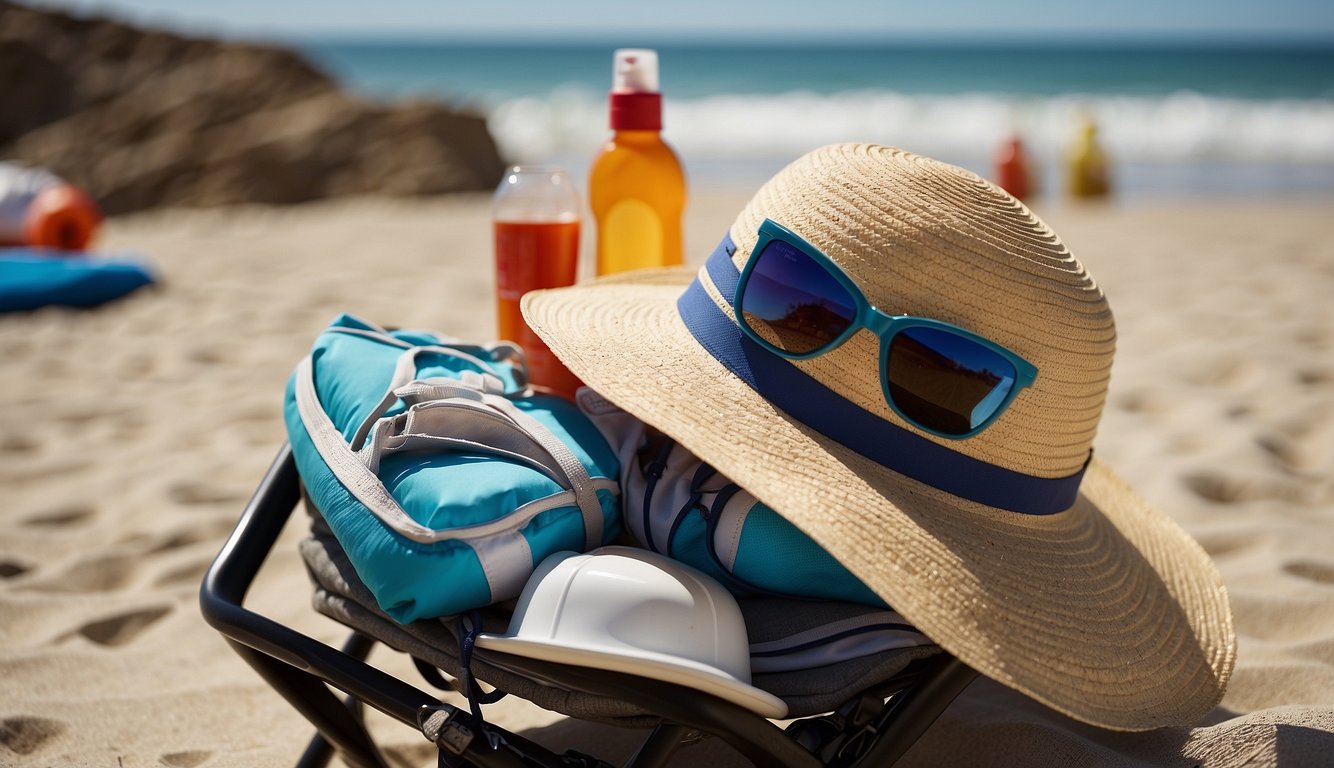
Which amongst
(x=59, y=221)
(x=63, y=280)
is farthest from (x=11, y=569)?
(x=59, y=221)

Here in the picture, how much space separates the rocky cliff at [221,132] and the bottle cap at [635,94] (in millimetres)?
7317

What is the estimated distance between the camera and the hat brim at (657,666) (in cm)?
110

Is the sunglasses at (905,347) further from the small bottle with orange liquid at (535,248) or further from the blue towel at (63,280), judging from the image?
the blue towel at (63,280)

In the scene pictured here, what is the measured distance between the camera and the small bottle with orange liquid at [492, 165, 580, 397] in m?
1.71

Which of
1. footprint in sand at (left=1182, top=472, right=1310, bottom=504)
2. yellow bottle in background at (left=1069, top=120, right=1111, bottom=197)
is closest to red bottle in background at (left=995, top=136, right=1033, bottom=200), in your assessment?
yellow bottle in background at (left=1069, top=120, right=1111, bottom=197)

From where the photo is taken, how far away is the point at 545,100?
2794 centimetres

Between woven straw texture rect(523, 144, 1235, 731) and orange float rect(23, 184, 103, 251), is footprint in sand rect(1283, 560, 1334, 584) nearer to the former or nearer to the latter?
woven straw texture rect(523, 144, 1235, 731)

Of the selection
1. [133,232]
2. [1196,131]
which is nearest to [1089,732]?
[133,232]

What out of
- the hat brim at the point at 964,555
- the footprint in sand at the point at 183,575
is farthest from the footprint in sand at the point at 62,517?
the hat brim at the point at 964,555

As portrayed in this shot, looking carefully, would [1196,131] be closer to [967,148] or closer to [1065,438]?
[967,148]

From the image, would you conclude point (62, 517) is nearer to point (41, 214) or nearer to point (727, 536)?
point (727, 536)

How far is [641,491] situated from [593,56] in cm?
4390

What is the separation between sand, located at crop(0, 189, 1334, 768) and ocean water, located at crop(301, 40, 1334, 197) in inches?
205

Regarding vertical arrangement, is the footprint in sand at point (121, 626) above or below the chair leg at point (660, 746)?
below
